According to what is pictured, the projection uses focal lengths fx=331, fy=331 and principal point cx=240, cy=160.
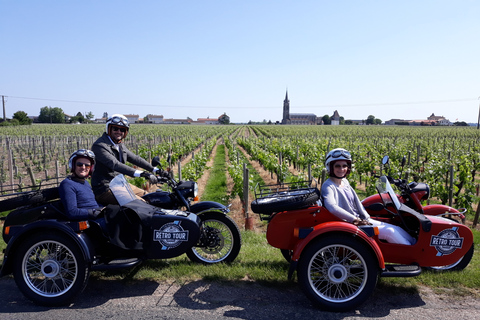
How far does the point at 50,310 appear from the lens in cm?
320

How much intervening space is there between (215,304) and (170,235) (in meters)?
0.88

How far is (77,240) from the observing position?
10.9 feet

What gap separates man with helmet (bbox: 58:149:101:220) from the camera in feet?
11.5

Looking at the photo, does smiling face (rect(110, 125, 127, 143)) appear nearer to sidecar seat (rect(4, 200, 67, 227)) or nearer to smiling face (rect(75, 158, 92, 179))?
smiling face (rect(75, 158, 92, 179))

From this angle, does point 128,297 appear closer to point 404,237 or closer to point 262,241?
point 262,241

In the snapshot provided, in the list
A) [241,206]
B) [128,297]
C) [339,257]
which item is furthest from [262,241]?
[241,206]

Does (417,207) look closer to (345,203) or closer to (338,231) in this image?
(345,203)

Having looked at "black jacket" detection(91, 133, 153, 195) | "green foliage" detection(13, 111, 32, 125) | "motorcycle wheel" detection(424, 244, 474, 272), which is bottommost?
"motorcycle wheel" detection(424, 244, 474, 272)

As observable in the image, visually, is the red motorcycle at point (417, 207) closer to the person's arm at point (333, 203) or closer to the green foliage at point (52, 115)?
the person's arm at point (333, 203)

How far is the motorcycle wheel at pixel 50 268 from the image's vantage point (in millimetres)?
3291

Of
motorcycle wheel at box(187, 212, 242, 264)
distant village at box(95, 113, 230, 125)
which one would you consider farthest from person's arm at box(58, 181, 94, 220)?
distant village at box(95, 113, 230, 125)

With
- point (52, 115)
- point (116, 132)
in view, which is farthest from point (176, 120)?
point (116, 132)

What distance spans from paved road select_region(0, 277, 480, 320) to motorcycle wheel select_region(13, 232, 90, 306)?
127 millimetres

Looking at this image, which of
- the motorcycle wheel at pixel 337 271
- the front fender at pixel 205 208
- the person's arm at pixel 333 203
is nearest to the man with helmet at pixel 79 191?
the front fender at pixel 205 208
